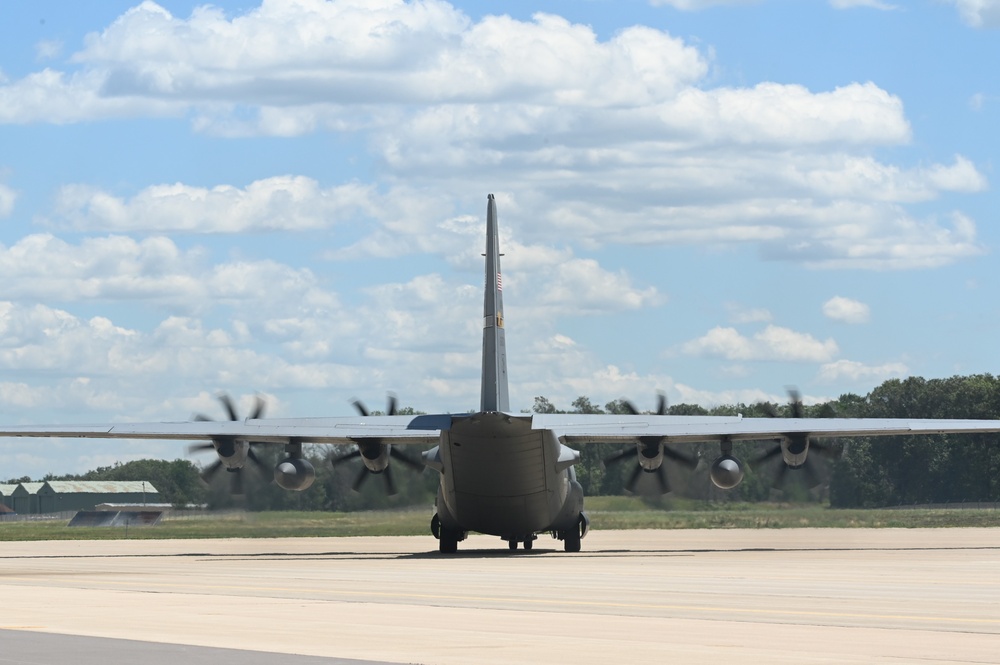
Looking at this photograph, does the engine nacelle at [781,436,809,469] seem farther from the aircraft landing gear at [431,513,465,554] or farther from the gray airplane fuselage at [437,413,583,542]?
the aircraft landing gear at [431,513,465,554]

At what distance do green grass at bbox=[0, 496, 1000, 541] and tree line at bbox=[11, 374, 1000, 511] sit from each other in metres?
0.84

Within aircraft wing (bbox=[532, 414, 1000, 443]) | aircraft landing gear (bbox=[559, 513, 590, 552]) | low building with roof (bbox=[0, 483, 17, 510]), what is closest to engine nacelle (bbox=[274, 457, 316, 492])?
aircraft wing (bbox=[532, 414, 1000, 443])

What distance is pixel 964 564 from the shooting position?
104 feet

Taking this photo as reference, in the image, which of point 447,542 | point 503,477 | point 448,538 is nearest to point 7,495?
point 447,542

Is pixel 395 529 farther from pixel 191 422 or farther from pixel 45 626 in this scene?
pixel 45 626

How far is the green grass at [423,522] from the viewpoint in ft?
179

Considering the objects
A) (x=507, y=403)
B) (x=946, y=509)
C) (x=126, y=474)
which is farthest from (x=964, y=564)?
(x=126, y=474)

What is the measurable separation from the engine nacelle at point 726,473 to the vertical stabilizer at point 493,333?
5627mm

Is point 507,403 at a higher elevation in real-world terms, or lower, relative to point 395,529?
higher

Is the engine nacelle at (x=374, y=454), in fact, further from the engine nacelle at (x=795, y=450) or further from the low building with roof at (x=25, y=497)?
the low building with roof at (x=25, y=497)

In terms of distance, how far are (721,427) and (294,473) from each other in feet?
36.3

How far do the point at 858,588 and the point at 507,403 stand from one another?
594 inches

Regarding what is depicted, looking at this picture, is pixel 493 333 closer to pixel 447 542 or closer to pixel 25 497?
→ pixel 447 542

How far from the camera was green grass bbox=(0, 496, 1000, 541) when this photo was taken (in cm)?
5466
